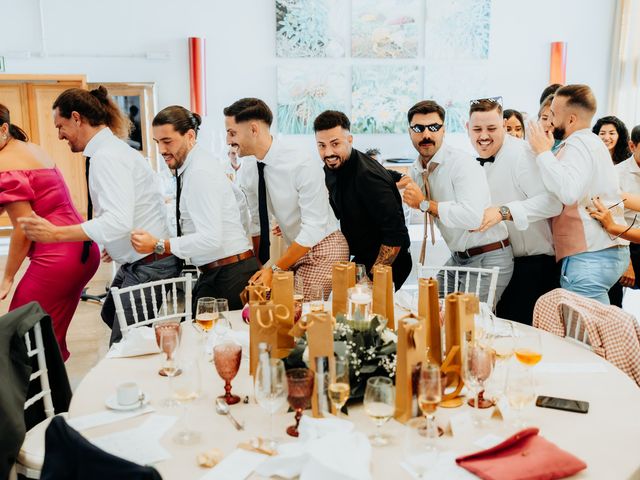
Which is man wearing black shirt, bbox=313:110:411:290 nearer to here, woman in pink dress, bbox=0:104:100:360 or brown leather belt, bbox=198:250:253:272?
brown leather belt, bbox=198:250:253:272

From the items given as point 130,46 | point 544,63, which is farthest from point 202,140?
point 544,63

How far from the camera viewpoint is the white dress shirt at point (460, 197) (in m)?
2.93

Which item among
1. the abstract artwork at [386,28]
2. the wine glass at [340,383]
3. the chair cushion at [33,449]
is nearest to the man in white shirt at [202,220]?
the chair cushion at [33,449]

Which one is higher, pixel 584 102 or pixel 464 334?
pixel 584 102

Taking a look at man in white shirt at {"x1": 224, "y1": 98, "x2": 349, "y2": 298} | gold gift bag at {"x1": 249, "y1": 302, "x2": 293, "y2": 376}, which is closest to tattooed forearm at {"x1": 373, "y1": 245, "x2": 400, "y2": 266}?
man in white shirt at {"x1": 224, "y1": 98, "x2": 349, "y2": 298}

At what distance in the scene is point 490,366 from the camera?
1.62m

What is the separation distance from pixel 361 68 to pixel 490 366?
7018mm

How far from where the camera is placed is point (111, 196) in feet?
9.01

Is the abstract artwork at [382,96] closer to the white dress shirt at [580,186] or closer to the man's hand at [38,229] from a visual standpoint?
the white dress shirt at [580,186]

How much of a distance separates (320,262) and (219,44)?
5618 millimetres

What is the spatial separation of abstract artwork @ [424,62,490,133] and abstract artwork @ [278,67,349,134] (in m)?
1.20

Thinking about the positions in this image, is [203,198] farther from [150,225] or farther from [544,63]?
[544,63]

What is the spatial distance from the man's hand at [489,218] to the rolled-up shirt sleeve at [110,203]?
5.57 ft

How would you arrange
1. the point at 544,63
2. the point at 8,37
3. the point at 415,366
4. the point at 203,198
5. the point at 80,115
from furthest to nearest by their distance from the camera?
1. the point at 544,63
2. the point at 8,37
3. the point at 80,115
4. the point at 203,198
5. the point at 415,366
